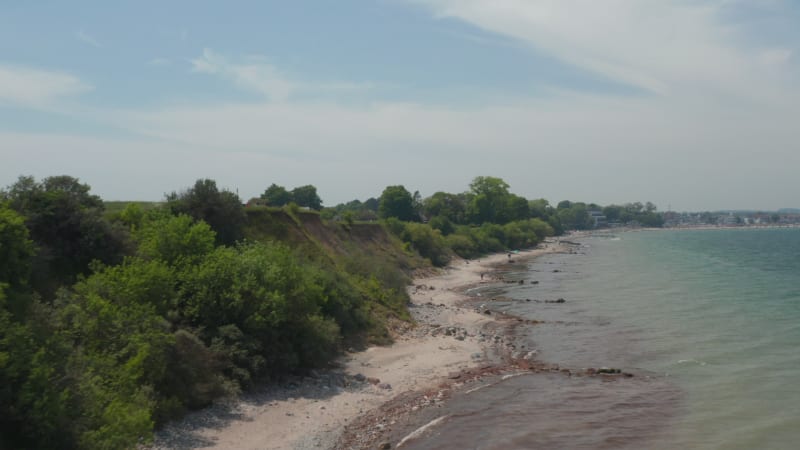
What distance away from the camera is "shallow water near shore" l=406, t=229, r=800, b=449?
2072 centimetres

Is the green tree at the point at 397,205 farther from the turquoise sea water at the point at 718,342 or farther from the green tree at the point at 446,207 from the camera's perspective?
the turquoise sea water at the point at 718,342

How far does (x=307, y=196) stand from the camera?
11606 cm

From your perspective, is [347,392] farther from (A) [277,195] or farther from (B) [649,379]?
(A) [277,195]

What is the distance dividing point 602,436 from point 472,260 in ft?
261

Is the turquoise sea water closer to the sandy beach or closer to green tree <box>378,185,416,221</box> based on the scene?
the sandy beach

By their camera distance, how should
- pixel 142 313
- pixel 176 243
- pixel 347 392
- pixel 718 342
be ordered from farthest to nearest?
pixel 718 342 < pixel 176 243 < pixel 347 392 < pixel 142 313

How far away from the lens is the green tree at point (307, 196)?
114631 millimetres

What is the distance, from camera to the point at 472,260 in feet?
328

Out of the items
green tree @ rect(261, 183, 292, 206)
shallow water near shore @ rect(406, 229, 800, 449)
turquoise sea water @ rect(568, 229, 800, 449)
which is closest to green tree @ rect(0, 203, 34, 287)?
shallow water near shore @ rect(406, 229, 800, 449)

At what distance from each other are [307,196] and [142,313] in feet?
319

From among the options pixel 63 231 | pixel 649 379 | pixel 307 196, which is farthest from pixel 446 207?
pixel 63 231

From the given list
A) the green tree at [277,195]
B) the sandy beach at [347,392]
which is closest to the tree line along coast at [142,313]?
the sandy beach at [347,392]

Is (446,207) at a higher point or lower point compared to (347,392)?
higher

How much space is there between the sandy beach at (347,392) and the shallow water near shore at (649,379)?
251cm
